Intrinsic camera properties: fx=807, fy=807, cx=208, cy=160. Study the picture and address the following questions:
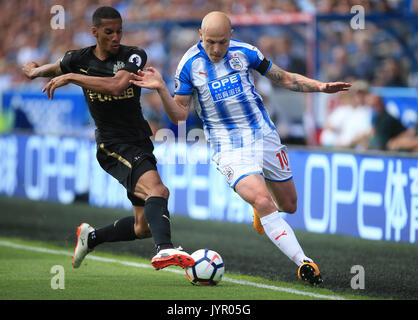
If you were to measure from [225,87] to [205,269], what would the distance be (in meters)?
1.58

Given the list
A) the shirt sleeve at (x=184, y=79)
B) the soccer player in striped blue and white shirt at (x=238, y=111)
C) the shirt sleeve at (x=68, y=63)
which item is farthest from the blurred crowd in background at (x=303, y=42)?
the shirt sleeve at (x=68, y=63)

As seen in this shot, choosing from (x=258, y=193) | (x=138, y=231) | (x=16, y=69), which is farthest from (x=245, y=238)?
(x=16, y=69)

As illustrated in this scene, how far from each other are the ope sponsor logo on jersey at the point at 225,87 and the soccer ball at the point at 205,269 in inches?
53.9

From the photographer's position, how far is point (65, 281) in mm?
7016

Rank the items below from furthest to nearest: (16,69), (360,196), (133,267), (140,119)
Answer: (16,69) < (360,196) < (133,267) < (140,119)

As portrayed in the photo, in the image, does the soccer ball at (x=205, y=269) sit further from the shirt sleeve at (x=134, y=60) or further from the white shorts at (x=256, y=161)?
the shirt sleeve at (x=134, y=60)

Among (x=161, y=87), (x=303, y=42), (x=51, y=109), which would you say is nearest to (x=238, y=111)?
(x=161, y=87)

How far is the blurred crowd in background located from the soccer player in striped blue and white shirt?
14.1 ft

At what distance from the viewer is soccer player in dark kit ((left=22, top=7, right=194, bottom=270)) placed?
6621 mm

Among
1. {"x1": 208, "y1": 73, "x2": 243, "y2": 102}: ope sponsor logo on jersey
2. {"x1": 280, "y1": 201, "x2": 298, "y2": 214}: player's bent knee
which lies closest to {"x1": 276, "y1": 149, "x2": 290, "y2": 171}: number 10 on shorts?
{"x1": 280, "y1": 201, "x2": 298, "y2": 214}: player's bent knee

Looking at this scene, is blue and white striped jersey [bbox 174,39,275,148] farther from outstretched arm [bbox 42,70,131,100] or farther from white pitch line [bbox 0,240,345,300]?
white pitch line [bbox 0,240,345,300]

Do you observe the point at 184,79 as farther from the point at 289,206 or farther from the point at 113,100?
the point at 289,206
